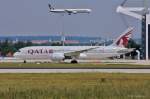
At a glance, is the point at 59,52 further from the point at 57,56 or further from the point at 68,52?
the point at 57,56

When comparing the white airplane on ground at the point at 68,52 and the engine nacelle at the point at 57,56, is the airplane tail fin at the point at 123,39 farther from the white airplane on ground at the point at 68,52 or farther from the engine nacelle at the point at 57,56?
the engine nacelle at the point at 57,56

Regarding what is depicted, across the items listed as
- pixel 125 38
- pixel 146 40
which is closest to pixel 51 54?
pixel 125 38

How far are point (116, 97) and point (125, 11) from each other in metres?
151

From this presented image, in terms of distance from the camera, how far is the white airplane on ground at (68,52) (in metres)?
123

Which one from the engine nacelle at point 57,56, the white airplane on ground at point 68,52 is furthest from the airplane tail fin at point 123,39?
the engine nacelle at point 57,56

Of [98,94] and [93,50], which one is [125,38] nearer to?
[93,50]

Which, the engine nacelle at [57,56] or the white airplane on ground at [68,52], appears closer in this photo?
the engine nacelle at [57,56]

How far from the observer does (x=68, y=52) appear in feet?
416

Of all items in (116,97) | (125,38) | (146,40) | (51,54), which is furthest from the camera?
(146,40)

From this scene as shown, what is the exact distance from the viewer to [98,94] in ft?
111

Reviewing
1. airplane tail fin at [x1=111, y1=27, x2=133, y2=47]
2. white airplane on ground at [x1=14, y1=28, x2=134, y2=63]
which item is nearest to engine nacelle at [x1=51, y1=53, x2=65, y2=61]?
white airplane on ground at [x1=14, y1=28, x2=134, y2=63]

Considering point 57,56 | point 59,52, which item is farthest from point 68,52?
point 57,56

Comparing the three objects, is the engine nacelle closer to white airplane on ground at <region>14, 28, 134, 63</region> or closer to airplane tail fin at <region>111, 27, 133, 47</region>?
white airplane on ground at <region>14, 28, 134, 63</region>

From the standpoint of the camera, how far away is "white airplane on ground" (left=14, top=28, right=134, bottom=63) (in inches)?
4847
